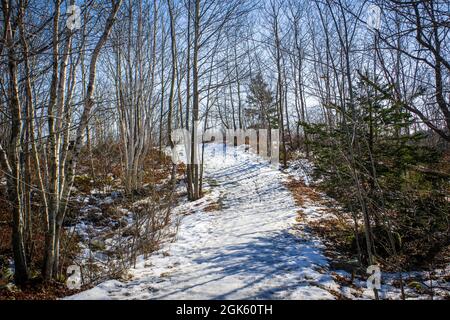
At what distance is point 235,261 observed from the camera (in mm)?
4027

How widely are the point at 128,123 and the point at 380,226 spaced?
8.44 meters

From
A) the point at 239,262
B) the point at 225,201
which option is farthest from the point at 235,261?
the point at 225,201

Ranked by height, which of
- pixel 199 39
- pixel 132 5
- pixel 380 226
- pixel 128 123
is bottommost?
pixel 380 226

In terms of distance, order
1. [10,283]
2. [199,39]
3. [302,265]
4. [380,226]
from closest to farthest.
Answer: [10,283]
[302,265]
[380,226]
[199,39]

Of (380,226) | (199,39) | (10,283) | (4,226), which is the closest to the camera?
(10,283)

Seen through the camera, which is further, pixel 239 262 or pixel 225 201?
pixel 225 201

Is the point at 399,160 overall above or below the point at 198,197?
above

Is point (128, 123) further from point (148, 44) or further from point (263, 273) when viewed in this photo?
point (263, 273)

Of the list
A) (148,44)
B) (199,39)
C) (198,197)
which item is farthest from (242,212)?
(148,44)

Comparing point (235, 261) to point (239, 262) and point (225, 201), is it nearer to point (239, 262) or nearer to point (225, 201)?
point (239, 262)

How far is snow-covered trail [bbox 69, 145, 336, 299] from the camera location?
3.17m

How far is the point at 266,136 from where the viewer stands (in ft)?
68.1

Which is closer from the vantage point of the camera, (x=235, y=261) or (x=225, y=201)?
(x=235, y=261)

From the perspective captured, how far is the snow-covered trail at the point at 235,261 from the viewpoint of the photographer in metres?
3.17
